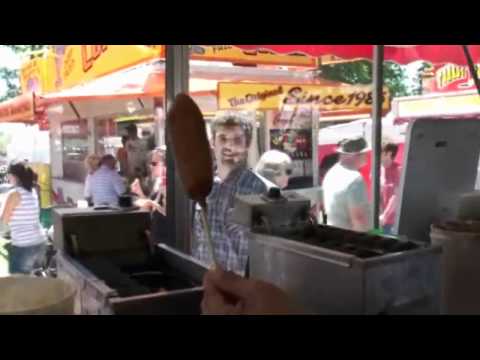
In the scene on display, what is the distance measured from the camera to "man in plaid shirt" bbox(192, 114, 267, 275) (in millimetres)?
2053

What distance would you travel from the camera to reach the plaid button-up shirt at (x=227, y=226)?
6.68 ft

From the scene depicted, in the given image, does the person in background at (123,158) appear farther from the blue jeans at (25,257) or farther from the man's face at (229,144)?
the man's face at (229,144)

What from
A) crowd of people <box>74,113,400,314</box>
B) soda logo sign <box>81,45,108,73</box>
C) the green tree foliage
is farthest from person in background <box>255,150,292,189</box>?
the green tree foliage

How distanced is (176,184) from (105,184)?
119 inches

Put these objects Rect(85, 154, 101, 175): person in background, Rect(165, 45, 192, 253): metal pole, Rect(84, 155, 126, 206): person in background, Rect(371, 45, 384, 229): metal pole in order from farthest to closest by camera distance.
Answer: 1. Rect(85, 154, 101, 175): person in background
2. Rect(84, 155, 126, 206): person in background
3. Rect(371, 45, 384, 229): metal pole
4. Rect(165, 45, 192, 253): metal pole

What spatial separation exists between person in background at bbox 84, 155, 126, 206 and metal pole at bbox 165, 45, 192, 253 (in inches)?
111

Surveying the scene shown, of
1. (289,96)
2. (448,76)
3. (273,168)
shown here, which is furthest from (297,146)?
(448,76)

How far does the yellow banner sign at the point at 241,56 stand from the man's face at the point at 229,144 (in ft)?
3.35

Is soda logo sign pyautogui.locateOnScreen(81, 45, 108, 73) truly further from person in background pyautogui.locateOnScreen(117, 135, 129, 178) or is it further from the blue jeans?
the blue jeans
